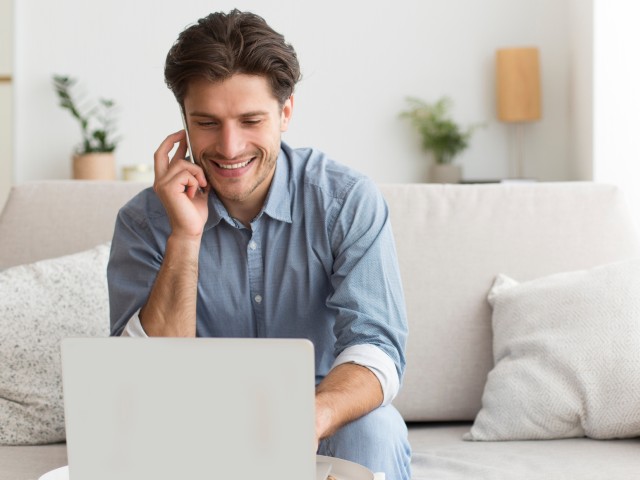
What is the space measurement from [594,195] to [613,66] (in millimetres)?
1693

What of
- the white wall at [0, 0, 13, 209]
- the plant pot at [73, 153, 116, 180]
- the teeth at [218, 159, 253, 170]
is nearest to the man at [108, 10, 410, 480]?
the teeth at [218, 159, 253, 170]

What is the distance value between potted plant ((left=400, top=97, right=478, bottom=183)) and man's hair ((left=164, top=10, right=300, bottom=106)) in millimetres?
2629

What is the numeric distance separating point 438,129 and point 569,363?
2559 millimetres

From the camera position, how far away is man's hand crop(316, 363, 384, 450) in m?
1.48

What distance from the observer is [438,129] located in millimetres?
4402

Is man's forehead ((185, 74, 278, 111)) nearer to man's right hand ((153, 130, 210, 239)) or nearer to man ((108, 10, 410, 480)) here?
man ((108, 10, 410, 480))

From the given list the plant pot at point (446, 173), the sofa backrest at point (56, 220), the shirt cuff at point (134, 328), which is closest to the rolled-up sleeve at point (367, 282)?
the shirt cuff at point (134, 328)

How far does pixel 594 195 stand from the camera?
2332mm

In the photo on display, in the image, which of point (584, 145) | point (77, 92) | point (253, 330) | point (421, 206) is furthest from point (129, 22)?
point (253, 330)

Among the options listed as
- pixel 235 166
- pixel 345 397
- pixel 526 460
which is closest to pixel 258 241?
pixel 235 166

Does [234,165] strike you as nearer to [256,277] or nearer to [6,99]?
[256,277]

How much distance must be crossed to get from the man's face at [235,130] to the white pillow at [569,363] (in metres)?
0.69

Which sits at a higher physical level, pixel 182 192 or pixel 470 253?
pixel 182 192

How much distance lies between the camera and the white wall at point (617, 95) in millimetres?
3814
